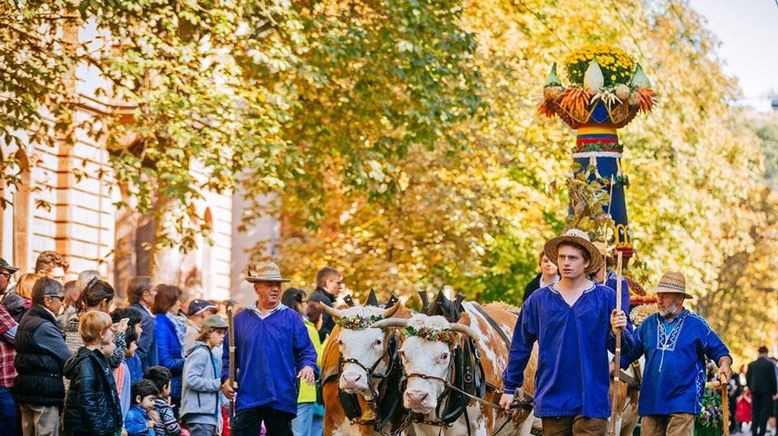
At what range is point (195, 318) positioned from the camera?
18.7 m

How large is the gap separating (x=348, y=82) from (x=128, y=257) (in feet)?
26.0

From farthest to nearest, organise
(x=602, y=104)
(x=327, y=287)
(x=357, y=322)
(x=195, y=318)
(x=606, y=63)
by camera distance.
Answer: (x=606, y=63), (x=602, y=104), (x=327, y=287), (x=195, y=318), (x=357, y=322)

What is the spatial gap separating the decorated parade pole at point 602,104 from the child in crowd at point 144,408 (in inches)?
279

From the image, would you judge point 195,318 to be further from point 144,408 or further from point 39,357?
point 39,357

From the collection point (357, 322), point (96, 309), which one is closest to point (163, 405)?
point (96, 309)

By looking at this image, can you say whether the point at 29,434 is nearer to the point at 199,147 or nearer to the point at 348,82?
the point at 199,147

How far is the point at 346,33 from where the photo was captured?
27188mm

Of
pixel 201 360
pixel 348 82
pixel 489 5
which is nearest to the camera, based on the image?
pixel 201 360

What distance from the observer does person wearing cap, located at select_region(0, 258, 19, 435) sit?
48.3ft

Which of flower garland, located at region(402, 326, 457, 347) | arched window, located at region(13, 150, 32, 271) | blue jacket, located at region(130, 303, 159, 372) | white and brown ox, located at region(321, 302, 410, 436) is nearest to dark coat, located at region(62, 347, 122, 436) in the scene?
white and brown ox, located at region(321, 302, 410, 436)

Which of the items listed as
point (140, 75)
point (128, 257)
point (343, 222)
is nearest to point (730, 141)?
point (343, 222)

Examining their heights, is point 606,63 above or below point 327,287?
above

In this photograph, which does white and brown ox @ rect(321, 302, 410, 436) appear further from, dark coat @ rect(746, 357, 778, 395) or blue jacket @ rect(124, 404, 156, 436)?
dark coat @ rect(746, 357, 778, 395)

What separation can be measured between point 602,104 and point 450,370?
849 centimetres
